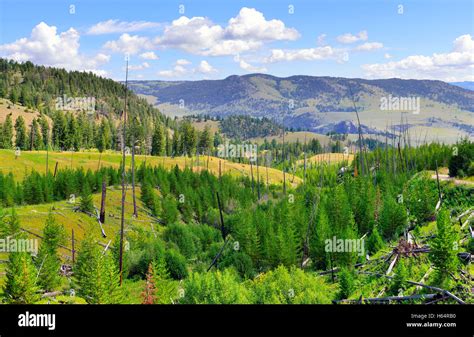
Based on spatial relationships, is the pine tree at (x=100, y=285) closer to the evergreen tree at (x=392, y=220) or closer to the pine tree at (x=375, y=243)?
the pine tree at (x=375, y=243)

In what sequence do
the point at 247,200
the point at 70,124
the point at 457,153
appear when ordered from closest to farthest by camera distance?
1. the point at 457,153
2. the point at 247,200
3. the point at 70,124

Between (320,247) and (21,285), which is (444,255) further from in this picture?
(21,285)

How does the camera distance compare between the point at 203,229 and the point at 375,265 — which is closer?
the point at 375,265

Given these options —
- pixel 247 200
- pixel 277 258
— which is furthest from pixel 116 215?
pixel 277 258

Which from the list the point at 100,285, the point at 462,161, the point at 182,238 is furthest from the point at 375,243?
the point at 182,238

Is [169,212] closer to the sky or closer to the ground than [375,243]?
closer to the ground

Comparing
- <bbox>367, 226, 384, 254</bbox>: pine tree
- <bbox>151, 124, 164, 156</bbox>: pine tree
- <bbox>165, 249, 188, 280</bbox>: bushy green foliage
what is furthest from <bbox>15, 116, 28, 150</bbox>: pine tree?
<bbox>367, 226, 384, 254</bbox>: pine tree

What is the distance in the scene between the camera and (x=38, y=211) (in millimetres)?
58594

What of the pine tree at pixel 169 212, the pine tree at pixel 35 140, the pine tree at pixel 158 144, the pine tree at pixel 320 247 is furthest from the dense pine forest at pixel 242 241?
the pine tree at pixel 158 144

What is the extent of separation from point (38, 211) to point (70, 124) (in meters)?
90.8

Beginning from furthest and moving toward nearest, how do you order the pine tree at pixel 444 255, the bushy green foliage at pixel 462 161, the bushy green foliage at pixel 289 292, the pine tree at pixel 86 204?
the pine tree at pixel 86 204, the bushy green foliage at pixel 462 161, the pine tree at pixel 444 255, the bushy green foliage at pixel 289 292
